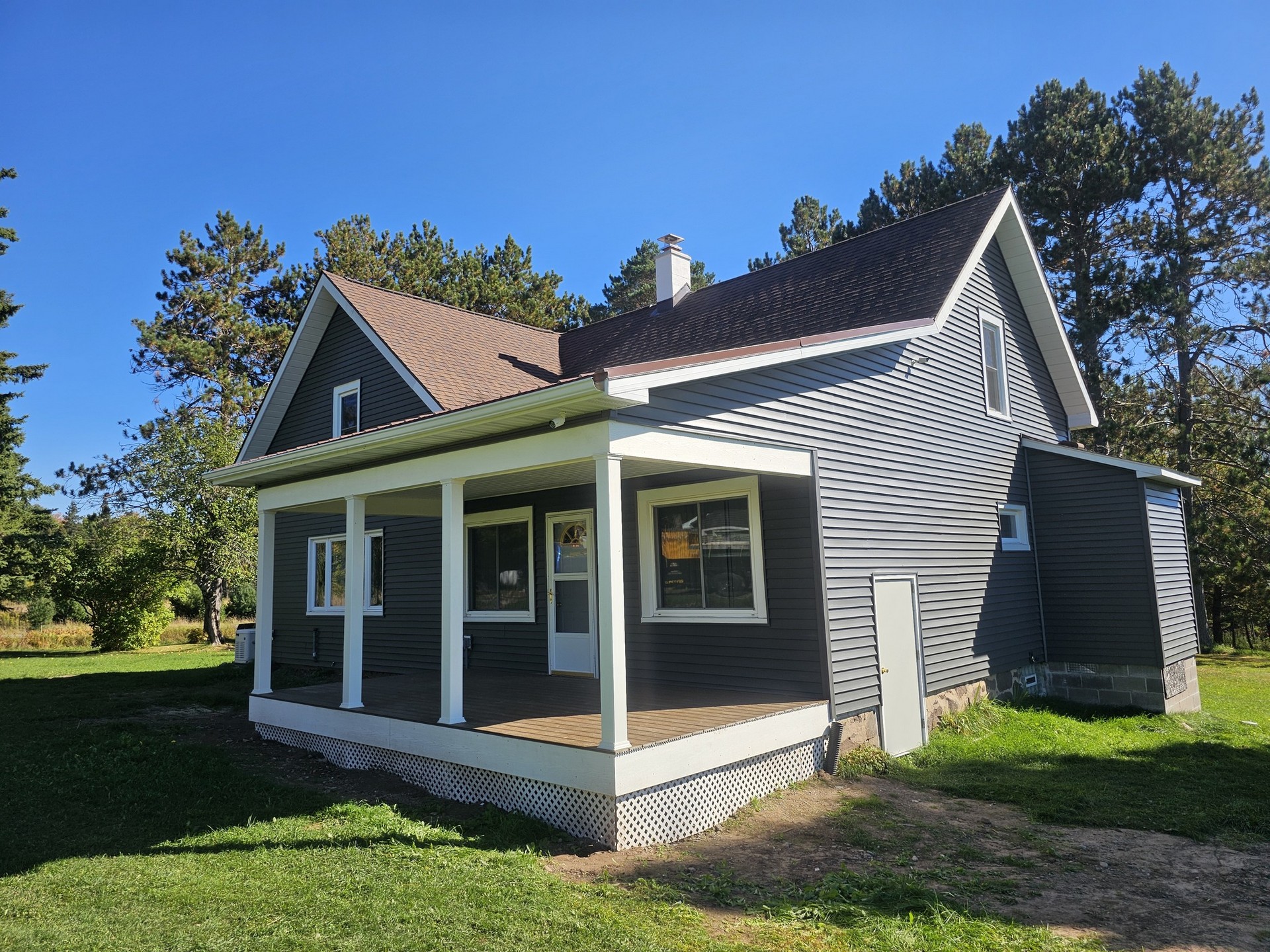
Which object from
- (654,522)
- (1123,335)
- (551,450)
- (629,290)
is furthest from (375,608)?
(629,290)

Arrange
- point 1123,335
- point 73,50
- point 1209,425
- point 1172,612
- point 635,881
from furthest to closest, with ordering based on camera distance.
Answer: point 1123,335 → point 1209,425 → point 1172,612 → point 73,50 → point 635,881

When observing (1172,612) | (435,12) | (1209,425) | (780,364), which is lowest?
(1172,612)

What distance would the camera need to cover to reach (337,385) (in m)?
13.6

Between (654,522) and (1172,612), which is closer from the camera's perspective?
(654,522)

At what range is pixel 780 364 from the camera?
7.42 metres

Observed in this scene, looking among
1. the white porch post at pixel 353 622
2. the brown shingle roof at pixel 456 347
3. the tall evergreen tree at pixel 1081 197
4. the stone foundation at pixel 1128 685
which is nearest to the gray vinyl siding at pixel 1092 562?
the stone foundation at pixel 1128 685

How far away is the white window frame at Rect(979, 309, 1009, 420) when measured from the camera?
1166 cm

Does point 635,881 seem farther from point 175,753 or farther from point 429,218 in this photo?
point 429,218

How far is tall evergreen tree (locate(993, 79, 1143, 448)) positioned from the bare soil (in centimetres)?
1680

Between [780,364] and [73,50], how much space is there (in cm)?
1007

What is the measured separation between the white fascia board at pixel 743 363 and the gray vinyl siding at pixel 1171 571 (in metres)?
4.78

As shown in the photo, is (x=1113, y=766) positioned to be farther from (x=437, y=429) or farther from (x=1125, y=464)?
(x=437, y=429)

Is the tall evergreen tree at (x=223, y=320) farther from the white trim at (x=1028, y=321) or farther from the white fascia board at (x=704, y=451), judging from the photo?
the white fascia board at (x=704, y=451)

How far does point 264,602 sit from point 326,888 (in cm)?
560
